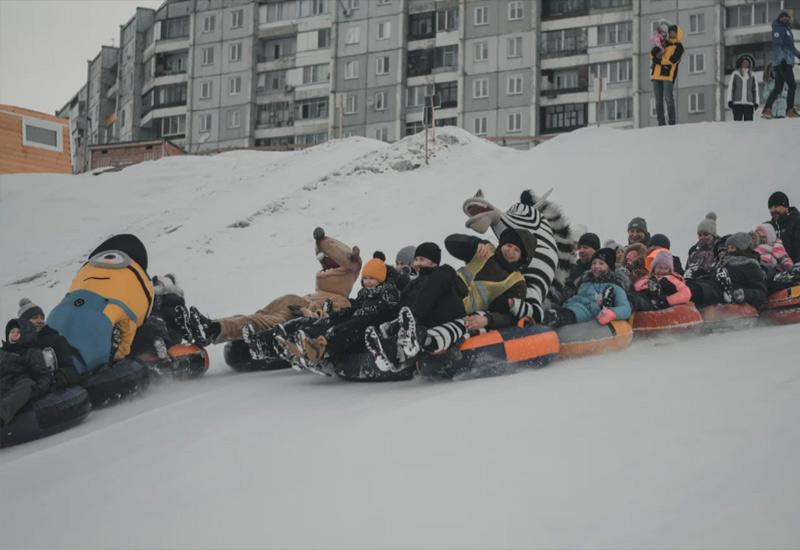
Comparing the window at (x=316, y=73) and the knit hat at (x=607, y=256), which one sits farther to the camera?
the window at (x=316, y=73)

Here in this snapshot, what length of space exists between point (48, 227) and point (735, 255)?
58.4 ft

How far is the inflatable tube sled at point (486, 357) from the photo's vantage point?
6285 mm

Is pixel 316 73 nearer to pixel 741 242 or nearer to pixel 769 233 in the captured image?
pixel 769 233

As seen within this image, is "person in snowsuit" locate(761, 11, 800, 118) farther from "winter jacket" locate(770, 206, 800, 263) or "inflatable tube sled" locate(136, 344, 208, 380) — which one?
"inflatable tube sled" locate(136, 344, 208, 380)

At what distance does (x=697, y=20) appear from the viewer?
1633 inches

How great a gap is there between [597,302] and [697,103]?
37711 mm

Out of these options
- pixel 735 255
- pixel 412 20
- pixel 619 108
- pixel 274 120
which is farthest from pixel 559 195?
pixel 274 120

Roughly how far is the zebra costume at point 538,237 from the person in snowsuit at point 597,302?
194 millimetres

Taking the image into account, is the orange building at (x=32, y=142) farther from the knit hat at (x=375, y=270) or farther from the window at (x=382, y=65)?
the knit hat at (x=375, y=270)

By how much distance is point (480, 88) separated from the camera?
4631cm

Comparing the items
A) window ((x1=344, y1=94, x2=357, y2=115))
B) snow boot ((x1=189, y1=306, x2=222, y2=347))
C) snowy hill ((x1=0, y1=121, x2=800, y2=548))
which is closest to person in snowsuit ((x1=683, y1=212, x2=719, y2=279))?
snowy hill ((x1=0, y1=121, x2=800, y2=548))

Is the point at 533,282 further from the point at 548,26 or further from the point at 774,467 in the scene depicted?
the point at 548,26

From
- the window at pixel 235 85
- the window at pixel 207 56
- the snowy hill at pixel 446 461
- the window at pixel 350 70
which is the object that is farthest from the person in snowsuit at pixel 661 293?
the window at pixel 207 56

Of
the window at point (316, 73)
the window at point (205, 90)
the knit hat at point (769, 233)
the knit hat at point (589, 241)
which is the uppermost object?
the window at point (316, 73)
